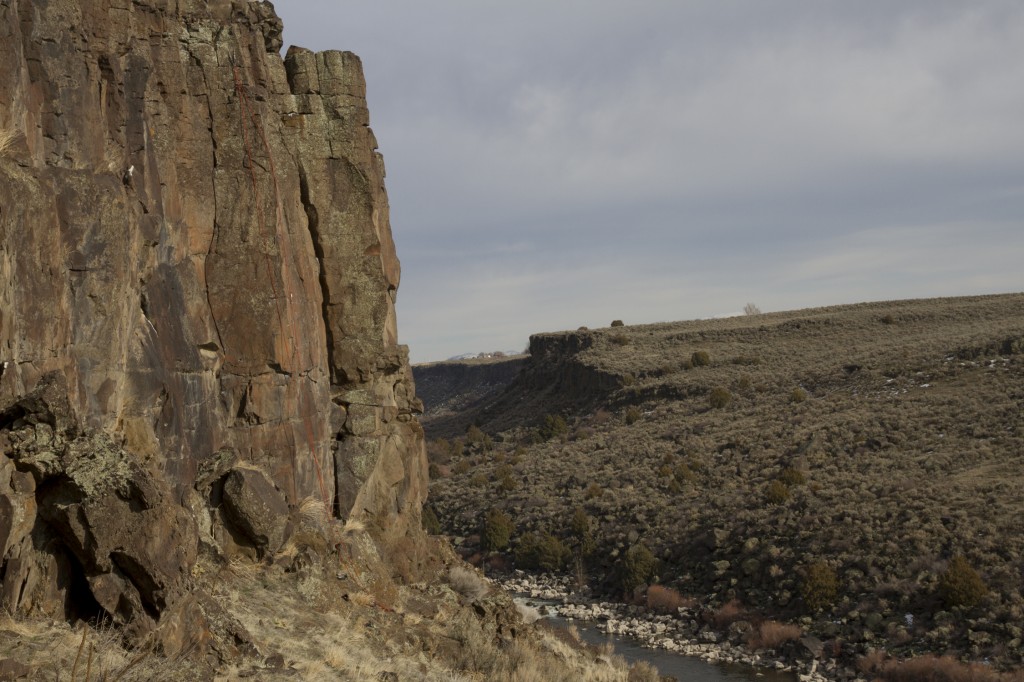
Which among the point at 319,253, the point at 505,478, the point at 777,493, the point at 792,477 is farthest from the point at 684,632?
the point at 319,253

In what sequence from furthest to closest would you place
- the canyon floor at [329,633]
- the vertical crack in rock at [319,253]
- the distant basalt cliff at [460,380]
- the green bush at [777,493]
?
1. the distant basalt cliff at [460,380]
2. the green bush at [777,493]
3. the vertical crack in rock at [319,253]
4. the canyon floor at [329,633]

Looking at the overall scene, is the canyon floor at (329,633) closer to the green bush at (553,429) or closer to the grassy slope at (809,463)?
the grassy slope at (809,463)

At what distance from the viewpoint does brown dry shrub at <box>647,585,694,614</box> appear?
40.1 meters

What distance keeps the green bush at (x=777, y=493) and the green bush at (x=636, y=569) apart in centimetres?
625

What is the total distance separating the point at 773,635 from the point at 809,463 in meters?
15.0

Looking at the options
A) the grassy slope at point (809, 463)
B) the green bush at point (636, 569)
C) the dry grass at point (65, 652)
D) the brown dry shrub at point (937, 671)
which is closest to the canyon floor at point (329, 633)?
the dry grass at point (65, 652)

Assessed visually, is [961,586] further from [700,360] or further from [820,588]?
[700,360]

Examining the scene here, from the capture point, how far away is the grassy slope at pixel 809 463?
35719mm

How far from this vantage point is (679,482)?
51.4m

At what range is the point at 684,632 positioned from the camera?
37812 mm

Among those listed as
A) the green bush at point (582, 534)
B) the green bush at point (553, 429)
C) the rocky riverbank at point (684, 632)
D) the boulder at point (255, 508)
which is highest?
the boulder at point (255, 508)

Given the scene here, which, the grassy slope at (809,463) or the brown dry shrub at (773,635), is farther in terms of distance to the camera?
the grassy slope at (809,463)

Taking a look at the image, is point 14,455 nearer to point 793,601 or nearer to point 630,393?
point 793,601

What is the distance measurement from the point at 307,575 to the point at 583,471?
41880 mm
